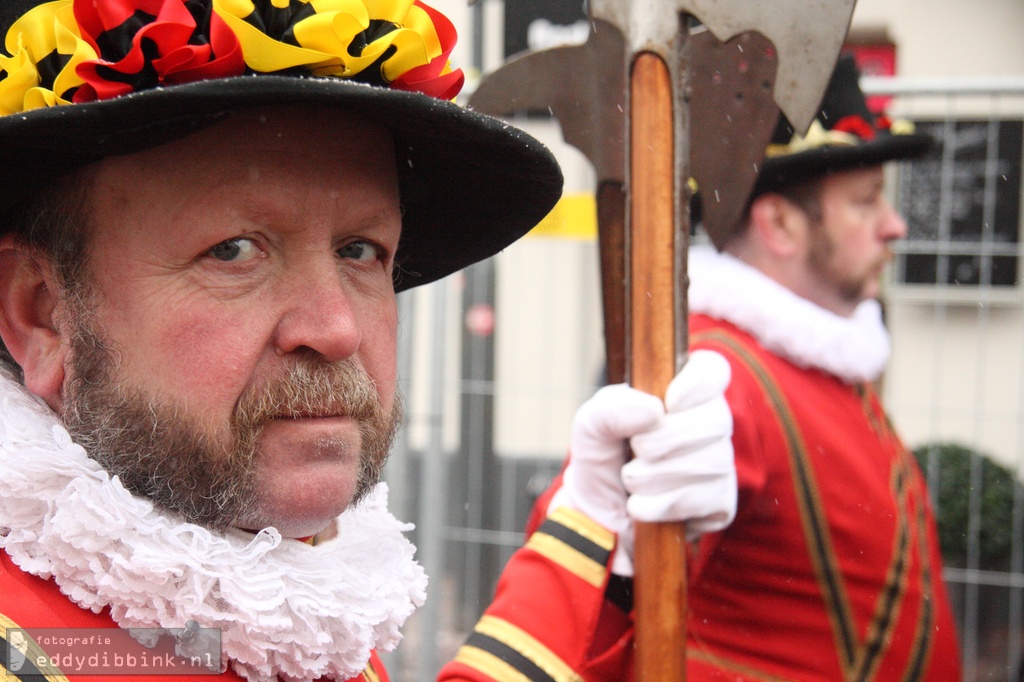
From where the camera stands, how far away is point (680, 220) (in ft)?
6.72

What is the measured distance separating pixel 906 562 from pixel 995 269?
1.67m

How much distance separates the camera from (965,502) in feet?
14.6

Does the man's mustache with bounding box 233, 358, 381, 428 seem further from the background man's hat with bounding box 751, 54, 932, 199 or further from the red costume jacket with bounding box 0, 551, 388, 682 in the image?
the background man's hat with bounding box 751, 54, 932, 199

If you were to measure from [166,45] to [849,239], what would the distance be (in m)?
2.60

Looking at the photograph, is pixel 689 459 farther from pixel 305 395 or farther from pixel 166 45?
pixel 166 45

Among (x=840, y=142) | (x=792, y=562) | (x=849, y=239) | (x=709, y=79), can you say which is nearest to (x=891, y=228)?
(x=849, y=239)

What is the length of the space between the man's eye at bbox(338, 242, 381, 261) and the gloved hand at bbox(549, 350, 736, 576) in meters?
0.75

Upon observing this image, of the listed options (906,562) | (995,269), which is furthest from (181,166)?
(995,269)

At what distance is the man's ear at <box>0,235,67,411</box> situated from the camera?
1454 mm

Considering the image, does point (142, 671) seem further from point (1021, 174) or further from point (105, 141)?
point (1021, 174)

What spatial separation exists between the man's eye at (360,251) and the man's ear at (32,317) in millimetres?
381

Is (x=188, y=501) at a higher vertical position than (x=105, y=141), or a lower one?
lower

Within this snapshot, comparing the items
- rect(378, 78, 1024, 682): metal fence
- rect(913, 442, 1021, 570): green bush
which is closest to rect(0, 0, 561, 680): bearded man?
rect(378, 78, 1024, 682): metal fence

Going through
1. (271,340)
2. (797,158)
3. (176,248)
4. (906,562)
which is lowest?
(906,562)
